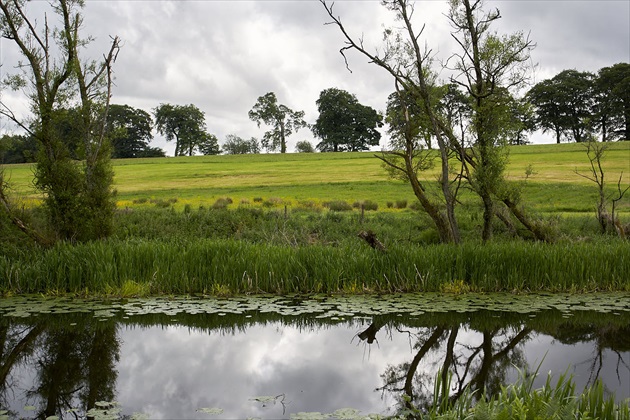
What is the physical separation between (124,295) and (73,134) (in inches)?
233

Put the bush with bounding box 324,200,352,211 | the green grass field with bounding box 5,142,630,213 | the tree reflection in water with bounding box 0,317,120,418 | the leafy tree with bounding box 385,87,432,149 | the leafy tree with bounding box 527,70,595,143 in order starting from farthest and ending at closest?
the leafy tree with bounding box 527,70,595,143
the green grass field with bounding box 5,142,630,213
the bush with bounding box 324,200,352,211
the leafy tree with bounding box 385,87,432,149
the tree reflection in water with bounding box 0,317,120,418

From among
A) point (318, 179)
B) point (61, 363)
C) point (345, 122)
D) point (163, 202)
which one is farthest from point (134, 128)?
point (61, 363)

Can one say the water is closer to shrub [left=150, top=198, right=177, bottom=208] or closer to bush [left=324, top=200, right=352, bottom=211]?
bush [left=324, top=200, right=352, bottom=211]

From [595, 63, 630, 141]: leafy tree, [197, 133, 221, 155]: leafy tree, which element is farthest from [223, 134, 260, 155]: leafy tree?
[595, 63, 630, 141]: leafy tree

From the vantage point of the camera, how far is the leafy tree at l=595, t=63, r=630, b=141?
64.7 meters

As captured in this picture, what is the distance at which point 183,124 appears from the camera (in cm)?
8550

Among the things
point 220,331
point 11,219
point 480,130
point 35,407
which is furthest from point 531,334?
point 11,219

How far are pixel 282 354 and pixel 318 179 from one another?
3190 cm

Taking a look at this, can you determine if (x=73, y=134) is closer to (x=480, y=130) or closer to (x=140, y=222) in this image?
(x=140, y=222)

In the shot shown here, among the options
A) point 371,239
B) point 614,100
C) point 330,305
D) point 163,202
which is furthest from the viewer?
point 614,100

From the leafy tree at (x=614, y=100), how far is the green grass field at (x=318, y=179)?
51.7 ft

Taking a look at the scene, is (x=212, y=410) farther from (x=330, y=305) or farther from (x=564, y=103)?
(x=564, y=103)

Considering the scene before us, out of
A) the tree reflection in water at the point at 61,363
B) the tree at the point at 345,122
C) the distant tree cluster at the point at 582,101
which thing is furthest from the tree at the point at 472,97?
the tree at the point at 345,122

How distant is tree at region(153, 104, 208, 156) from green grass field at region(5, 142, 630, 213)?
86.1 feet
